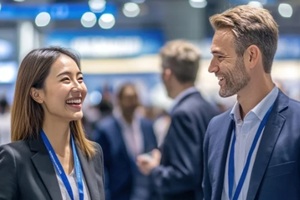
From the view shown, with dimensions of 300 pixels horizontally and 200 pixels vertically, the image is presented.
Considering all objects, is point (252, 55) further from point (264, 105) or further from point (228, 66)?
point (264, 105)

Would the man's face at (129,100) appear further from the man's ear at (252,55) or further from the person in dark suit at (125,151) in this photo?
the man's ear at (252,55)

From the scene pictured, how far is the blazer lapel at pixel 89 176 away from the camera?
10.3ft

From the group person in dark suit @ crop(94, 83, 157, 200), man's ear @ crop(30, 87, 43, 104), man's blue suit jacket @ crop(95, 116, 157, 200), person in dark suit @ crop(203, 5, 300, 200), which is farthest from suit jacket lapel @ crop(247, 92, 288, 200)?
man's blue suit jacket @ crop(95, 116, 157, 200)

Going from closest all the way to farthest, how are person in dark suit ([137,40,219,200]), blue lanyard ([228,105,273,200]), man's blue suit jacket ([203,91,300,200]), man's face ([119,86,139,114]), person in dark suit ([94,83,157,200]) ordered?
man's blue suit jacket ([203,91,300,200]) → blue lanyard ([228,105,273,200]) → person in dark suit ([137,40,219,200]) → person in dark suit ([94,83,157,200]) → man's face ([119,86,139,114])

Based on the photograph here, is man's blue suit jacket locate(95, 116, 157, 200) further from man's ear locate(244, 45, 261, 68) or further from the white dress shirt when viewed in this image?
man's ear locate(244, 45, 261, 68)

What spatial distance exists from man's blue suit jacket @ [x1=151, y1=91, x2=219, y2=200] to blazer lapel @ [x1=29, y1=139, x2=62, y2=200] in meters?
1.64

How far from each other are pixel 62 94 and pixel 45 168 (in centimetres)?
31

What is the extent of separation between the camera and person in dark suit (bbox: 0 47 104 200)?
9.98 feet

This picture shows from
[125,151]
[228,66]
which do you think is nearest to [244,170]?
[228,66]

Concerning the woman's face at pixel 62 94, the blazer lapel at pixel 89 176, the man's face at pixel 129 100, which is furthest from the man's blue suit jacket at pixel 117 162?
the woman's face at pixel 62 94

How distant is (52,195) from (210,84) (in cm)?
1331

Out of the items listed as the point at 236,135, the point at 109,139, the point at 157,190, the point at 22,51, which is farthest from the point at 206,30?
the point at 236,135

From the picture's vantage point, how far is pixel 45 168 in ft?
10.1

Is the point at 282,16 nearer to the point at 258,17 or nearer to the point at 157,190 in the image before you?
the point at 157,190
